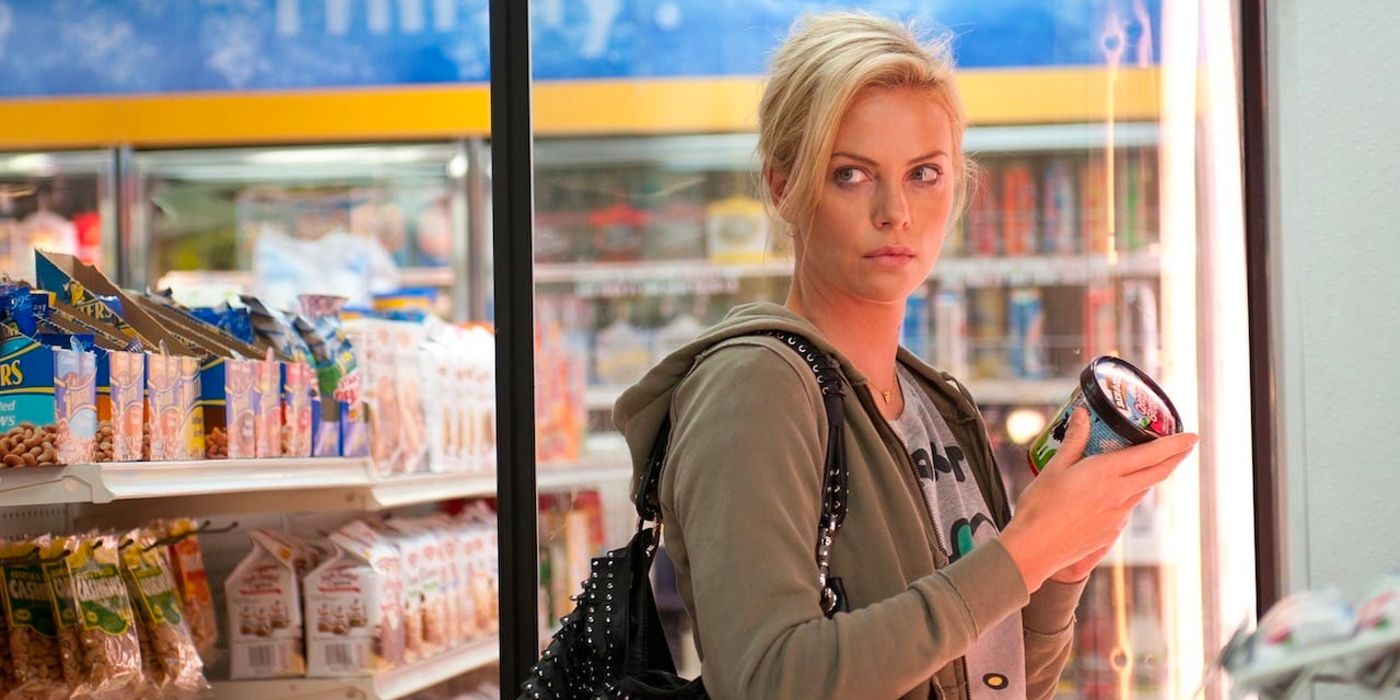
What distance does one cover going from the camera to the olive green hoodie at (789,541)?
3.87ft

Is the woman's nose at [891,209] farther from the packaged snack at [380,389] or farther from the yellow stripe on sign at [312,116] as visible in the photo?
the yellow stripe on sign at [312,116]

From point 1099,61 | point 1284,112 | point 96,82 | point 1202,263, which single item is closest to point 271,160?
point 96,82

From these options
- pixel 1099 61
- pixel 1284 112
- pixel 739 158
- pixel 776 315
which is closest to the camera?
pixel 776 315

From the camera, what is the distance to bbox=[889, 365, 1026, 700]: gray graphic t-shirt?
1.41m

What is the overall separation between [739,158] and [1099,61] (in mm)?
911

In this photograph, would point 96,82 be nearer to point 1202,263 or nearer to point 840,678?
point 1202,263

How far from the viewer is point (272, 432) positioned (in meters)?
2.50

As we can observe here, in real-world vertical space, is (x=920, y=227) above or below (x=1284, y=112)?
below

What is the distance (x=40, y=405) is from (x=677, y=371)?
1005mm

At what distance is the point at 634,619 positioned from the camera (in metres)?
1.40

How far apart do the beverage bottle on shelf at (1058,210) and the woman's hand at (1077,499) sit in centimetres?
220

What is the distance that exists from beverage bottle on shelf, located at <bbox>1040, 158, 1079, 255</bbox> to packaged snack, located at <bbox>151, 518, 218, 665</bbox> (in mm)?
2056

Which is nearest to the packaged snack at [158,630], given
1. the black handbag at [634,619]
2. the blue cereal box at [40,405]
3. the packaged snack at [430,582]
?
the blue cereal box at [40,405]

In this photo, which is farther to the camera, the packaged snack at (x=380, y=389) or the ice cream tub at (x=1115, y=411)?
the packaged snack at (x=380, y=389)
